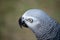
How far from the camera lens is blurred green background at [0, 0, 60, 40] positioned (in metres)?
4.18

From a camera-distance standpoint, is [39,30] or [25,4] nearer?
[39,30]

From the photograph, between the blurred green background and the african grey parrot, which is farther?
the blurred green background

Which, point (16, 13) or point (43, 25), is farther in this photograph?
point (16, 13)

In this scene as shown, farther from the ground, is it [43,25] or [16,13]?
[16,13]

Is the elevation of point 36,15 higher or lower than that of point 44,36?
higher

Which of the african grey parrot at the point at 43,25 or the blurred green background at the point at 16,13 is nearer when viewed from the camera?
the african grey parrot at the point at 43,25

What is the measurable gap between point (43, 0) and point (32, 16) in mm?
1774

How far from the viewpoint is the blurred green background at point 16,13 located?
13.7 ft

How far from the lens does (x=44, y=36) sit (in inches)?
98.4

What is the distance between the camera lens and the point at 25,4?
426 cm

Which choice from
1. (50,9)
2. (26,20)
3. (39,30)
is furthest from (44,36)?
(50,9)

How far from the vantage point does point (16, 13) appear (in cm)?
430

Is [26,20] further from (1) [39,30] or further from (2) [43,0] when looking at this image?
(2) [43,0]

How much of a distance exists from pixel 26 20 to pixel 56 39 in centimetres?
33
